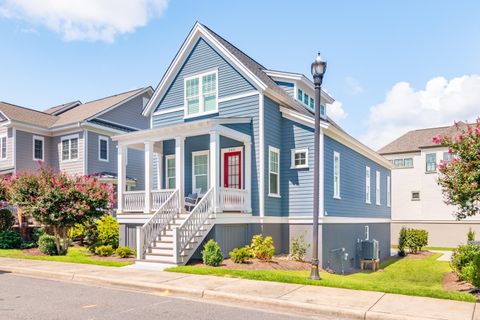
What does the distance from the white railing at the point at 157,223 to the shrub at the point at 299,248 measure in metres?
4.83

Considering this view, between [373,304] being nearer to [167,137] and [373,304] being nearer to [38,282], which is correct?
[38,282]

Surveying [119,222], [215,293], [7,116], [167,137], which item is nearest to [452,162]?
[215,293]

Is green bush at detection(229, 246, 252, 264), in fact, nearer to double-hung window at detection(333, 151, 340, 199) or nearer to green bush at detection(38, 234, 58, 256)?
double-hung window at detection(333, 151, 340, 199)

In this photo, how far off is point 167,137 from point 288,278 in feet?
25.6

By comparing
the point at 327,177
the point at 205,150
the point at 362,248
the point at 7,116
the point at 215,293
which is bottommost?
the point at 362,248

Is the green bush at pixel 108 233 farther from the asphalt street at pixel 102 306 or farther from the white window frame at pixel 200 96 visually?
the asphalt street at pixel 102 306

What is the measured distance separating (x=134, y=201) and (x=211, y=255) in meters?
4.86

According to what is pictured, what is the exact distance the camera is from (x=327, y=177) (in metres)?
17.3

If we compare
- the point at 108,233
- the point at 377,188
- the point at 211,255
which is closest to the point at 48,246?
the point at 108,233

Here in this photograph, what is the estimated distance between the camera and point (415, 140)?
35.9 m

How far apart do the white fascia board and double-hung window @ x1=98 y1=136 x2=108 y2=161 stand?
8302 mm

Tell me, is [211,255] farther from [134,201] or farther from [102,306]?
[102,306]

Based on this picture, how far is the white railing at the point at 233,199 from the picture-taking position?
1460cm

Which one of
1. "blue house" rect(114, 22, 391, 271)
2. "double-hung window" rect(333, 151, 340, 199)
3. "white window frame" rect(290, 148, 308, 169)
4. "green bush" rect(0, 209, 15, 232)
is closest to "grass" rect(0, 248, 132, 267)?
"blue house" rect(114, 22, 391, 271)
